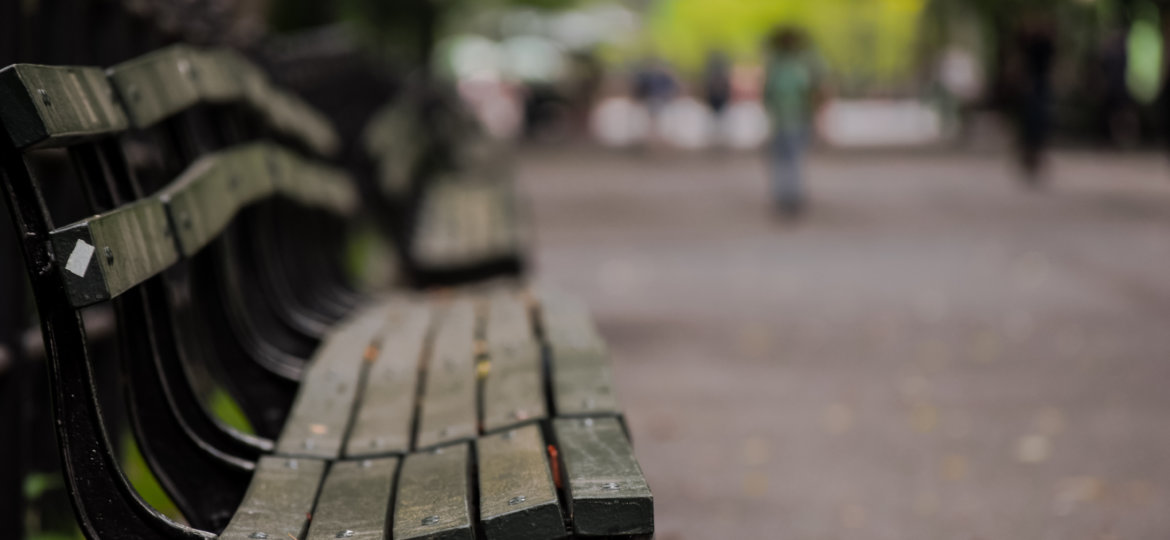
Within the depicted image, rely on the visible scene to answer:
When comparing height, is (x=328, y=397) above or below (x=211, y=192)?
below

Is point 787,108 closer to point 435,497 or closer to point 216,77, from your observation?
point 216,77

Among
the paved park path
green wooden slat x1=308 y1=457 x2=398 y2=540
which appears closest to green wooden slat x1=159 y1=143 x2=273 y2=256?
green wooden slat x1=308 y1=457 x2=398 y2=540

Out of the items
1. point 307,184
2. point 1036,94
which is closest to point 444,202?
point 307,184

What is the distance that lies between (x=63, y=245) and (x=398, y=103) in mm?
7994

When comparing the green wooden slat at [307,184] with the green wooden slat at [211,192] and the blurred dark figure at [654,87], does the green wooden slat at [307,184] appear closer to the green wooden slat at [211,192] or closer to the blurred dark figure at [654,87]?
the green wooden slat at [211,192]

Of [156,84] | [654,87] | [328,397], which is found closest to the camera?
[156,84]

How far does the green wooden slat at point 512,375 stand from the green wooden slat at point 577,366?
1.4 inches

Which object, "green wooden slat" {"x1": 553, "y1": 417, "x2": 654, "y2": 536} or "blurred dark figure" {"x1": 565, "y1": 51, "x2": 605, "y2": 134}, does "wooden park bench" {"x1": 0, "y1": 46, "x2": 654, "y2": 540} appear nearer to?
"green wooden slat" {"x1": 553, "y1": 417, "x2": 654, "y2": 536}

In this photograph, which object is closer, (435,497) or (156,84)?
(435,497)

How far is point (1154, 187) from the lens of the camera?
15.8 meters

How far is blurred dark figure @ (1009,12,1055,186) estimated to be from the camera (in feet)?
55.1

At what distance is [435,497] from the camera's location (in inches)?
88.0

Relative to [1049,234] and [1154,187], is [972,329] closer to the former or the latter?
[1049,234]

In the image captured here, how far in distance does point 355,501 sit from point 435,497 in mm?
149
